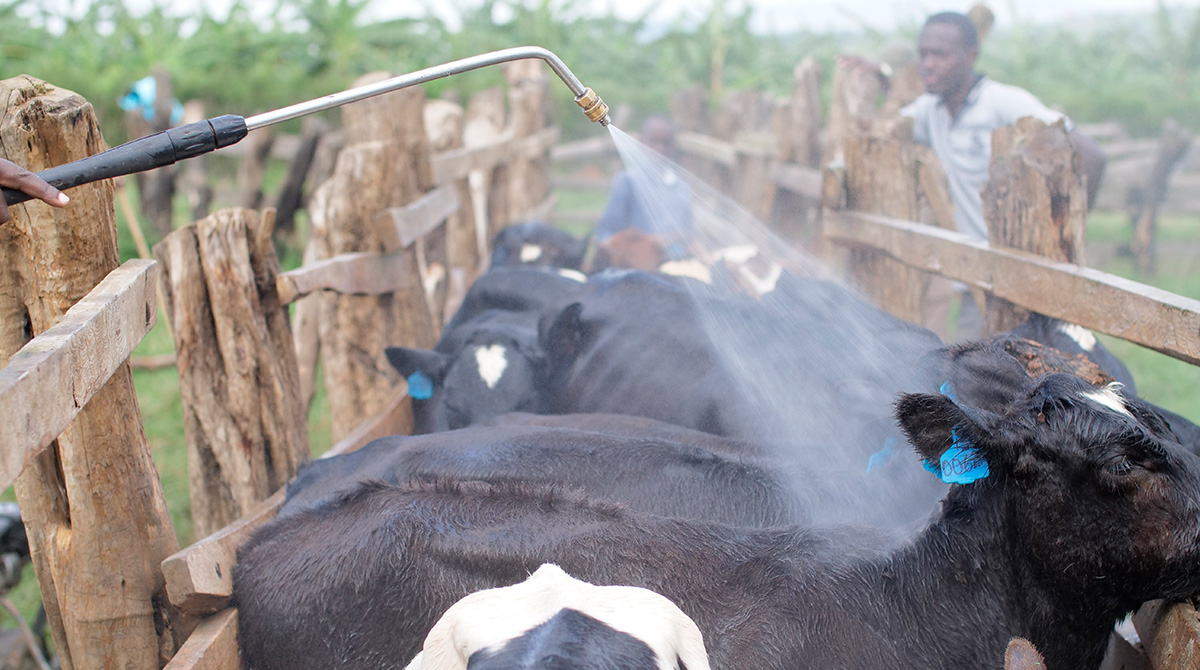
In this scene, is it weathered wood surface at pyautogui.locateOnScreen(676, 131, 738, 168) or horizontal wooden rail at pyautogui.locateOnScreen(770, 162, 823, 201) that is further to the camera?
weathered wood surface at pyautogui.locateOnScreen(676, 131, 738, 168)

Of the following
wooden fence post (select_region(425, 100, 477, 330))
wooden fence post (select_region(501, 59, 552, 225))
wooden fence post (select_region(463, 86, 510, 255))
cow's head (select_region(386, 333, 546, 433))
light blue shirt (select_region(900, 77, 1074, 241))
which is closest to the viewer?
cow's head (select_region(386, 333, 546, 433))

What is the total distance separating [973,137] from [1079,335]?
2.19m

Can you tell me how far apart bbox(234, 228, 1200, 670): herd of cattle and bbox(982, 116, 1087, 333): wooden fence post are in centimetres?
73

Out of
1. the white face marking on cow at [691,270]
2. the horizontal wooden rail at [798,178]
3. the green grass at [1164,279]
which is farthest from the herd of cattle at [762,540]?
the horizontal wooden rail at [798,178]

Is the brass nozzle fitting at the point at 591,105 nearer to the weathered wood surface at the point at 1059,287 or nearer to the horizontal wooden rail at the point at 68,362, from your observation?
the horizontal wooden rail at the point at 68,362

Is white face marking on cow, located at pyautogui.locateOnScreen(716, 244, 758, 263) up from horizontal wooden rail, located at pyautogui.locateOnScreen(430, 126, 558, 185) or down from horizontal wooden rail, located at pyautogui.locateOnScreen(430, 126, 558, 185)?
down

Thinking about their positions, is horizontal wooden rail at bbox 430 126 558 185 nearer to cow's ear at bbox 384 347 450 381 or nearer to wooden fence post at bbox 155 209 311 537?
cow's ear at bbox 384 347 450 381

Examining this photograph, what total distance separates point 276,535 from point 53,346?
4.00ft

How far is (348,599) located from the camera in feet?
7.52

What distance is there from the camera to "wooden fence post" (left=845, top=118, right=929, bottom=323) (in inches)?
181

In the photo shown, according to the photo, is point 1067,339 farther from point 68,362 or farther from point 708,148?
point 708,148

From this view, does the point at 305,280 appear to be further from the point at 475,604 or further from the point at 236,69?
the point at 236,69

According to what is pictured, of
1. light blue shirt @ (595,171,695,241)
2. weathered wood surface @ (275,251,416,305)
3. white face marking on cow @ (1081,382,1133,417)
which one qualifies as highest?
white face marking on cow @ (1081,382,1133,417)

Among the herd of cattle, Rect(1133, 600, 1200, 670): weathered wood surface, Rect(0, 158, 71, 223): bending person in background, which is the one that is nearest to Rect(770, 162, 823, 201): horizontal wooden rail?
the herd of cattle
